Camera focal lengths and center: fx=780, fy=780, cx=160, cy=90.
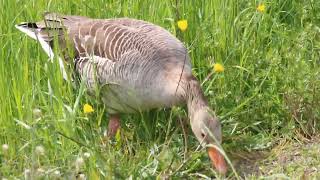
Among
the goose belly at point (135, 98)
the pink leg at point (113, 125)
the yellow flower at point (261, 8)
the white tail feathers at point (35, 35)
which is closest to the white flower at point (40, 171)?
the pink leg at point (113, 125)

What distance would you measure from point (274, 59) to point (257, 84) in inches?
9.1

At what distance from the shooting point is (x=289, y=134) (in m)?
5.63

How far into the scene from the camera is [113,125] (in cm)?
547

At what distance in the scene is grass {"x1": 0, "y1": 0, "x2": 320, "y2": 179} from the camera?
492 centimetres

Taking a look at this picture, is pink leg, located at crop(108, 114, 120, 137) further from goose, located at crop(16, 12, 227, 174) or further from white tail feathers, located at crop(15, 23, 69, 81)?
white tail feathers, located at crop(15, 23, 69, 81)

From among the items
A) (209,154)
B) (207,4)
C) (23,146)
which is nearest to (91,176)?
(23,146)

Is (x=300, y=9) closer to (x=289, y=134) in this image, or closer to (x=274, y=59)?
(x=274, y=59)

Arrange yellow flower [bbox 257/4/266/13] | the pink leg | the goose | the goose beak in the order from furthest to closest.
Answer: yellow flower [bbox 257/4/266/13]
the pink leg
the goose
the goose beak

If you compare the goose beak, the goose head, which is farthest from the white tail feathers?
the goose beak

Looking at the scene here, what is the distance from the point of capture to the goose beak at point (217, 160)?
4906mm

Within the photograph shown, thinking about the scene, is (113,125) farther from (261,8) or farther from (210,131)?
(261,8)

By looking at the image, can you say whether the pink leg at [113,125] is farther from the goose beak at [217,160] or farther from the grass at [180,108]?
the goose beak at [217,160]

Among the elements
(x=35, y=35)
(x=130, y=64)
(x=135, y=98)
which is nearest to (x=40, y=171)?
(x=135, y=98)

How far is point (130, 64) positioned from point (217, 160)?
907 millimetres
